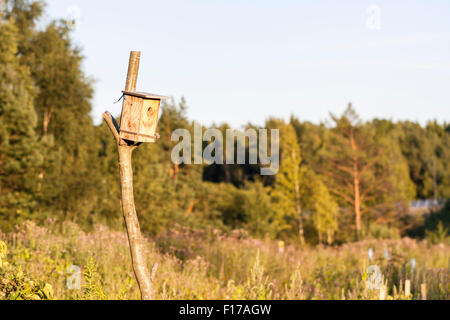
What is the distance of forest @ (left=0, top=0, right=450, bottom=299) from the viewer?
7.32 meters

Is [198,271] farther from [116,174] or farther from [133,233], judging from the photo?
[116,174]

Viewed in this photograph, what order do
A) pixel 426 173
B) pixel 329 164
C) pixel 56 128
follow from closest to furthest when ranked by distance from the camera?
pixel 56 128
pixel 329 164
pixel 426 173

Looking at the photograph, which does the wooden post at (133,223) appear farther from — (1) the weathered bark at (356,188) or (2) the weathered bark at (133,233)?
(1) the weathered bark at (356,188)

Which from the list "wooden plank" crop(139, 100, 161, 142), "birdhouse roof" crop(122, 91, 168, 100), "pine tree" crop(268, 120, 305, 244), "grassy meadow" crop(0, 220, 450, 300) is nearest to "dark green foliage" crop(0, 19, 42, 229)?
"grassy meadow" crop(0, 220, 450, 300)

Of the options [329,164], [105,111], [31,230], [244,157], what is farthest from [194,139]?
[105,111]

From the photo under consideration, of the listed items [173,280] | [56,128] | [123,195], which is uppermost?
[56,128]

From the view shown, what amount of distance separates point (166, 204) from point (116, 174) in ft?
10.1

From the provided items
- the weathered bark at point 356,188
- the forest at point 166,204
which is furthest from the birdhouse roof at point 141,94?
the weathered bark at point 356,188

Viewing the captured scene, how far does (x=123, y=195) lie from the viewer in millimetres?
3076

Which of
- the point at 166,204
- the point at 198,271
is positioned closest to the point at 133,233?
the point at 198,271
